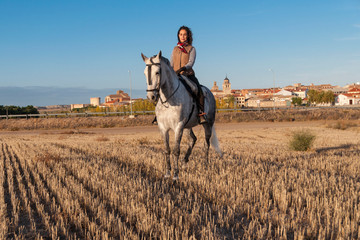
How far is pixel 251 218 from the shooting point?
4914mm

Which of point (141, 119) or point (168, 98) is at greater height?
point (168, 98)

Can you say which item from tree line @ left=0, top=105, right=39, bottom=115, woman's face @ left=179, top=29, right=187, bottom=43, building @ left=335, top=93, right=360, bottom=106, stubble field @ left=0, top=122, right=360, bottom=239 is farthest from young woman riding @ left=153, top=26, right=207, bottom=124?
building @ left=335, top=93, right=360, bottom=106

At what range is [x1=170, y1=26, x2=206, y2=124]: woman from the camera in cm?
776

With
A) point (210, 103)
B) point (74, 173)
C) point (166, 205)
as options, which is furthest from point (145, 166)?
point (166, 205)

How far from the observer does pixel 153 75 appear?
6.15 meters

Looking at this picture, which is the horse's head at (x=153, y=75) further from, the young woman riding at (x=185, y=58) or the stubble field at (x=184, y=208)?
the stubble field at (x=184, y=208)

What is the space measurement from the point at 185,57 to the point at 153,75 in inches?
75.3

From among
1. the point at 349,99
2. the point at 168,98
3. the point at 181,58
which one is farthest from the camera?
the point at 349,99

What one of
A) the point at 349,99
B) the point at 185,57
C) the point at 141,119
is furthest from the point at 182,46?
the point at 349,99

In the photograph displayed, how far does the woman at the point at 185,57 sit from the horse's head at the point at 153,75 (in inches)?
57.0

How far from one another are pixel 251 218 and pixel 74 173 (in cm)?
504

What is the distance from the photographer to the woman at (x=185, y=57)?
305 inches

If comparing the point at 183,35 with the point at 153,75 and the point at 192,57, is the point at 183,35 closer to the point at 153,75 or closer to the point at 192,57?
the point at 192,57

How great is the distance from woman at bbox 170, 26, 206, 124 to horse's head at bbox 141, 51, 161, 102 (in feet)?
4.75
